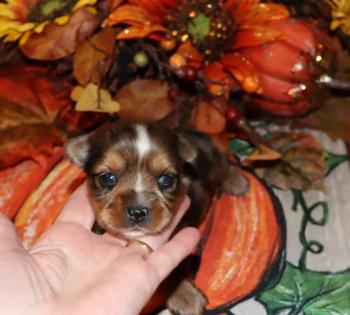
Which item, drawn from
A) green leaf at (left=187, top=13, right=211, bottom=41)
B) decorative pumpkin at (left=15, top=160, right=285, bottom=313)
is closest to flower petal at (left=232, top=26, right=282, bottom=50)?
green leaf at (left=187, top=13, right=211, bottom=41)

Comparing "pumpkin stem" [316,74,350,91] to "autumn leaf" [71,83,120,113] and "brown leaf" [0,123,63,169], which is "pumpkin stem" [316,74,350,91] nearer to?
"autumn leaf" [71,83,120,113]

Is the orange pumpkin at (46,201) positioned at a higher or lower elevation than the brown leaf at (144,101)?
lower

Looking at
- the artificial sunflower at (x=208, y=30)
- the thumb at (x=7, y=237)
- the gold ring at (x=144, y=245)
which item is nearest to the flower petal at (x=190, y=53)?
the artificial sunflower at (x=208, y=30)

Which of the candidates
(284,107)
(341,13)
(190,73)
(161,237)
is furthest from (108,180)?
(341,13)

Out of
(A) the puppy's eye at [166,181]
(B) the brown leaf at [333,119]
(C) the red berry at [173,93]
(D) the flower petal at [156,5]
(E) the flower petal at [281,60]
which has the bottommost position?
(B) the brown leaf at [333,119]

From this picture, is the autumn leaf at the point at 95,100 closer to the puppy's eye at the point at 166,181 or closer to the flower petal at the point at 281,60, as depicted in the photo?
the puppy's eye at the point at 166,181

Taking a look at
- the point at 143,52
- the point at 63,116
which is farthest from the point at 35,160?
the point at 143,52

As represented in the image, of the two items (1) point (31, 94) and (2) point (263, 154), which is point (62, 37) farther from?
(2) point (263, 154)
